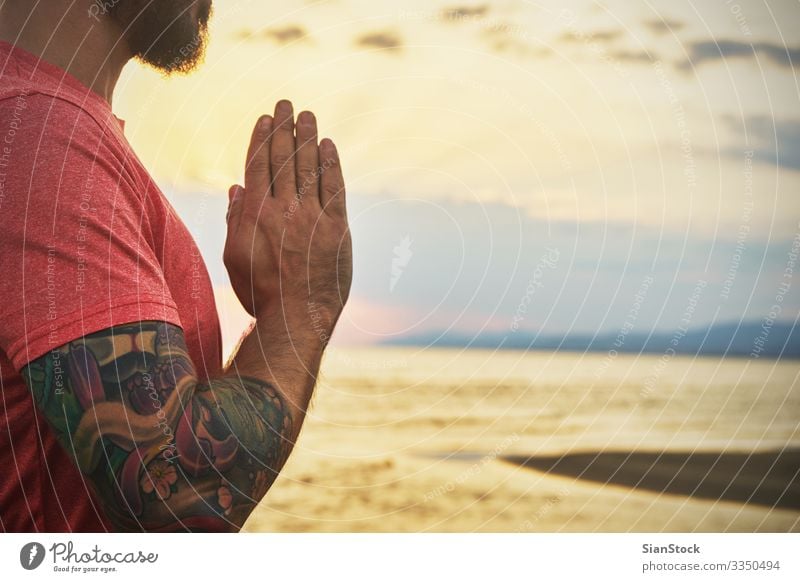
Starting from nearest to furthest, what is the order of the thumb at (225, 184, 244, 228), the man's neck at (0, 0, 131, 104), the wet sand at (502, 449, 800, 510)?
the man's neck at (0, 0, 131, 104), the thumb at (225, 184, 244, 228), the wet sand at (502, 449, 800, 510)

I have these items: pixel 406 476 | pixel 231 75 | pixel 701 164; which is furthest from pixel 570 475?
pixel 231 75

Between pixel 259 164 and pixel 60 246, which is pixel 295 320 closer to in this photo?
pixel 259 164

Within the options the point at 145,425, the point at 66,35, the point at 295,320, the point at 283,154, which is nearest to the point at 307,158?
the point at 283,154

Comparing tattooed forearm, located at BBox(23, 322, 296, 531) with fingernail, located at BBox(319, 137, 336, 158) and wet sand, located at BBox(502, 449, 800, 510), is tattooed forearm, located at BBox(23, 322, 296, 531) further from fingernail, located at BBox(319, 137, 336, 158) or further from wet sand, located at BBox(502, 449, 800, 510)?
wet sand, located at BBox(502, 449, 800, 510)

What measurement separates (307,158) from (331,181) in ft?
0.15

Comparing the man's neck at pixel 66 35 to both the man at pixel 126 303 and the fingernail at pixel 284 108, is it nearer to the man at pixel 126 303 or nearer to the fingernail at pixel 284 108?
the man at pixel 126 303

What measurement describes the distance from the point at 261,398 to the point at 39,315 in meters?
0.26

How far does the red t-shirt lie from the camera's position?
0.80 meters

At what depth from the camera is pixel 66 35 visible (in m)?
1.03

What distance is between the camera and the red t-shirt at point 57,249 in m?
0.80

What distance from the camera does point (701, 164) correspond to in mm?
1956
